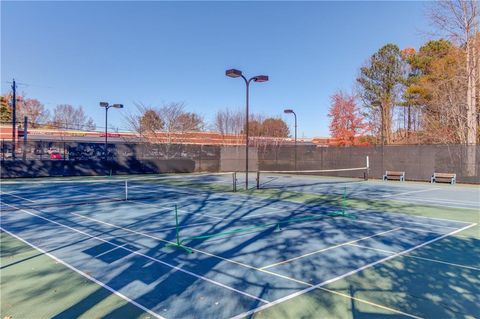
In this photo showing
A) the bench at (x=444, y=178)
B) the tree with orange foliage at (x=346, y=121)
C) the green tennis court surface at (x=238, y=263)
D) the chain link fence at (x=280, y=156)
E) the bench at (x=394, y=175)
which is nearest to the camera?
the green tennis court surface at (x=238, y=263)

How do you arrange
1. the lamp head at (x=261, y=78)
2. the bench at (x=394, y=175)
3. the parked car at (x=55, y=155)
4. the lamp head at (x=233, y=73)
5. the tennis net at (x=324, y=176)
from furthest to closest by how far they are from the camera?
the parked car at (x=55, y=155) < the tennis net at (x=324, y=176) < the bench at (x=394, y=175) < the lamp head at (x=261, y=78) < the lamp head at (x=233, y=73)

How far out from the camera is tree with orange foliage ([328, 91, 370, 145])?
134ft

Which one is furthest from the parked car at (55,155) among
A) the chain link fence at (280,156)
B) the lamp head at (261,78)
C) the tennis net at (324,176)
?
the lamp head at (261,78)

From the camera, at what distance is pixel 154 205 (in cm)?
1207

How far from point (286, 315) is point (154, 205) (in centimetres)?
893

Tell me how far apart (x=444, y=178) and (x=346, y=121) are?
20.4 metres

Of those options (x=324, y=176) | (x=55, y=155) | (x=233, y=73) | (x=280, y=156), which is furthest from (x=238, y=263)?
(x=280, y=156)

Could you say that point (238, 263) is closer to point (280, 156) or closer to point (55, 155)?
point (55, 155)

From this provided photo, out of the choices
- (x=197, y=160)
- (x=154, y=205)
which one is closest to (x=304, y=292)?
(x=154, y=205)

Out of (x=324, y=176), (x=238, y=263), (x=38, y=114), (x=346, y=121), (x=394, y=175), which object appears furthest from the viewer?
(x=38, y=114)

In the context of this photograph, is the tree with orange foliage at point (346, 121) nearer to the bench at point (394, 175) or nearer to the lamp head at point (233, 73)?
the bench at point (394, 175)

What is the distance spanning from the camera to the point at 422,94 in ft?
108

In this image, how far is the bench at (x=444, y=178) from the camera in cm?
2155

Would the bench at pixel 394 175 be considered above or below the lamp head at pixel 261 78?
below
